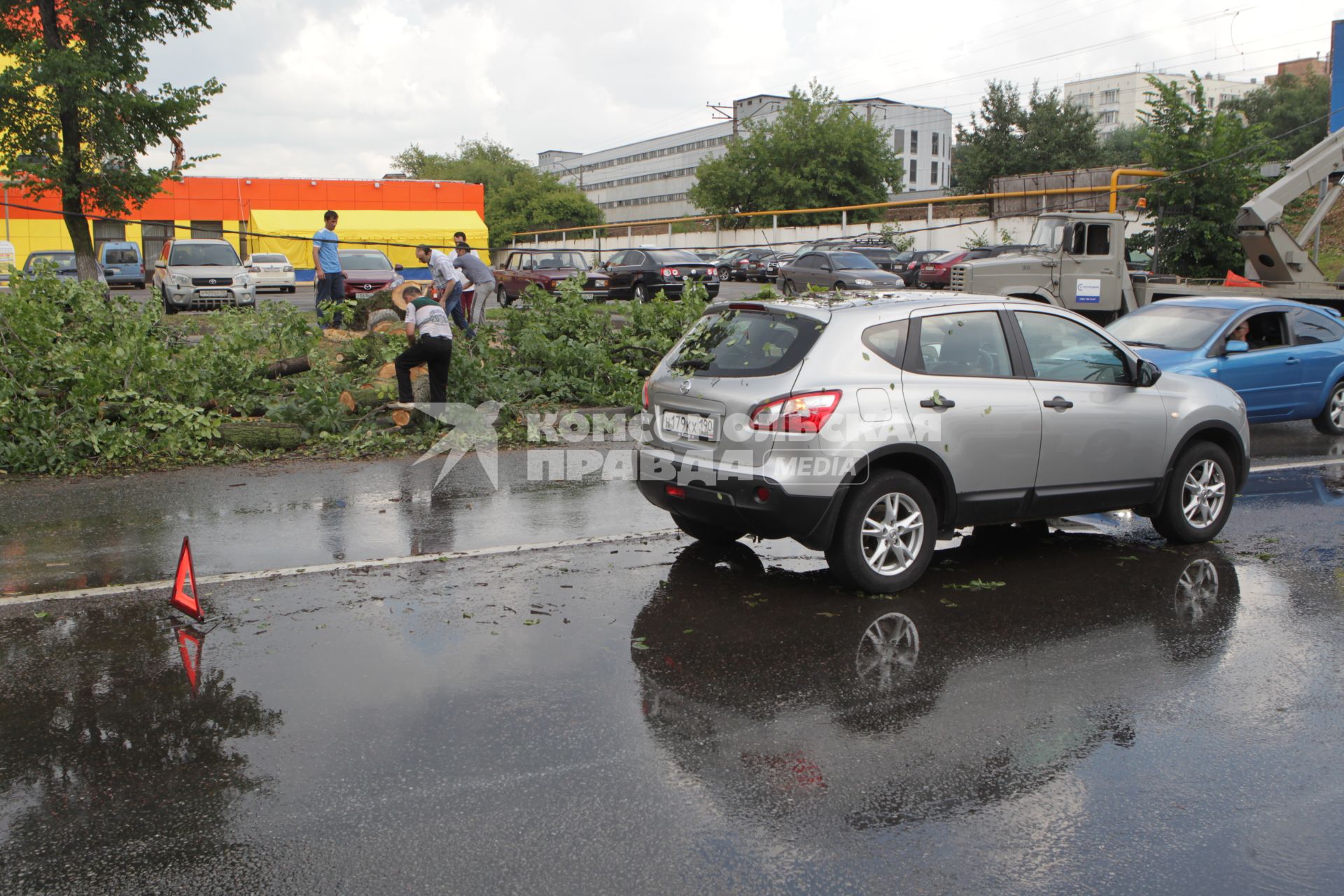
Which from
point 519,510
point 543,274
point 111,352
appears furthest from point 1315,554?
point 543,274

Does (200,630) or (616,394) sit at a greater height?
(616,394)

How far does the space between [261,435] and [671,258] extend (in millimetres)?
19866

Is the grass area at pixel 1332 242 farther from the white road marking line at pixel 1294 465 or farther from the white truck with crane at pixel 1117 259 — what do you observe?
the white road marking line at pixel 1294 465

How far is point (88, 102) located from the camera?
1822 cm

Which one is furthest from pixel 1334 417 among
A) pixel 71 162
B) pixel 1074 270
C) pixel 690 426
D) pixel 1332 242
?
pixel 1332 242

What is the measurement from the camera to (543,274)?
29.5 m

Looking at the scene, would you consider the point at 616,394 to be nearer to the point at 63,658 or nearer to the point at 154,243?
the point at 63,658

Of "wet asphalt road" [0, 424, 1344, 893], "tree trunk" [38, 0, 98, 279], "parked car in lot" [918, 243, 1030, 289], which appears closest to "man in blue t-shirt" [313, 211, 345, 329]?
"tree trunk" [38, 0, 98, 279]

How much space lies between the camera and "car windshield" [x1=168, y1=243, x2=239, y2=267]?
85.3 feet


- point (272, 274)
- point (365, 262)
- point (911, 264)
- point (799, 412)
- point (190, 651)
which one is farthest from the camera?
point (911, 264)

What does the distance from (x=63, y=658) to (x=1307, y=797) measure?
17.7 feet

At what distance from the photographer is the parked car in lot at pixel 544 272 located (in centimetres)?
2852

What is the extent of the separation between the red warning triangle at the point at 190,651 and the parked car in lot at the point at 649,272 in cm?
2247

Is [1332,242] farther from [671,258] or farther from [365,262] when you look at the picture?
[365,262]
